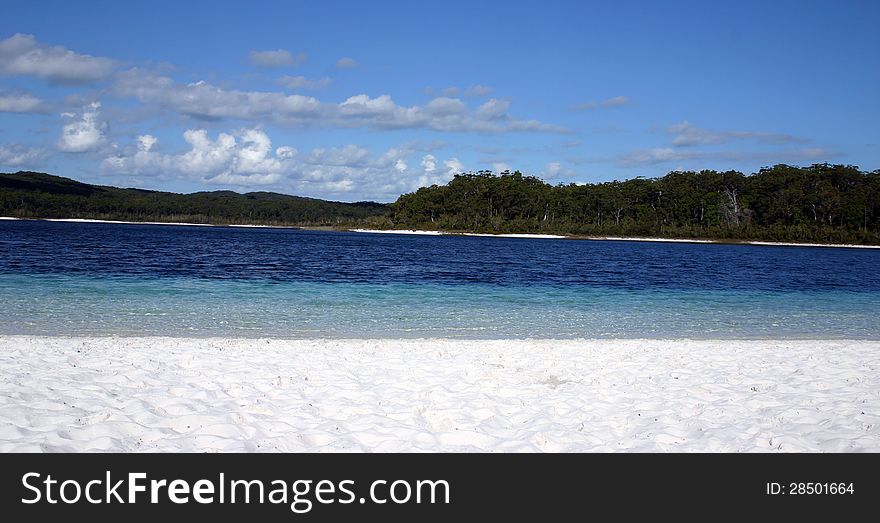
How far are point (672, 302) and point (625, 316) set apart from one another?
4753 millimetres

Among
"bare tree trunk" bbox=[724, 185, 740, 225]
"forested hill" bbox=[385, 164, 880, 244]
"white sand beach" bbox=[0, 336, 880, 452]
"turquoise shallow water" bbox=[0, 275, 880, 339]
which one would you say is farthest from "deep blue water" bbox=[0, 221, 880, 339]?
"bare tree trunk" bbox=[724, 185, 740, 225]

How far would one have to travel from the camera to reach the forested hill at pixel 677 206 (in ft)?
405

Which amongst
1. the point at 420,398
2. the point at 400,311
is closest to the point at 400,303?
the point at 400,311

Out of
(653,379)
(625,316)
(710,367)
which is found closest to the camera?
(653,379)

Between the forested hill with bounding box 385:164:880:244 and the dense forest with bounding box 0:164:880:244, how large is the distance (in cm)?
22

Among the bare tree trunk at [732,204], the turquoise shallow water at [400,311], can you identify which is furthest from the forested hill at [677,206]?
the turquoise shallow water at [400,311]

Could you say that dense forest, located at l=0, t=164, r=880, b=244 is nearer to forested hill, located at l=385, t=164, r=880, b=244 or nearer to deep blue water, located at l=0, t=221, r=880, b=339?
forested hill, located at l=385, t=164, r=880, b=244

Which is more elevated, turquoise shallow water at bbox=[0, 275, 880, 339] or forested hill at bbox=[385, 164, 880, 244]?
forested hill at bbox=[385, 164, 880, 244]

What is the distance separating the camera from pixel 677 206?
144250mm

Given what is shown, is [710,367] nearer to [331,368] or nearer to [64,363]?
[331,368]

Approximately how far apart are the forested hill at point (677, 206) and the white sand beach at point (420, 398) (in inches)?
4866

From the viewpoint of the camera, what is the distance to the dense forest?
123938 mm
